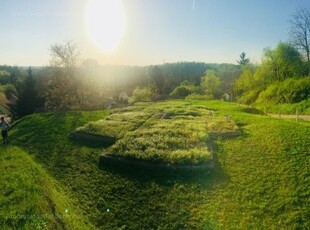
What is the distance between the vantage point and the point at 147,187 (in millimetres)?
15344


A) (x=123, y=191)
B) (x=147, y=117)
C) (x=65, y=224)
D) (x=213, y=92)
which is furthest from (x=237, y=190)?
(x=213, y=92)

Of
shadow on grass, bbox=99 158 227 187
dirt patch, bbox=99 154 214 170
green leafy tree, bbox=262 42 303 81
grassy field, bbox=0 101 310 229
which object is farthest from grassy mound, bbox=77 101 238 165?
green leafy tree, bbox=262 42 303 81

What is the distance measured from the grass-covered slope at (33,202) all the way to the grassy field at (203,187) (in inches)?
7.0

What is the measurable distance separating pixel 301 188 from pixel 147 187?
7.01m

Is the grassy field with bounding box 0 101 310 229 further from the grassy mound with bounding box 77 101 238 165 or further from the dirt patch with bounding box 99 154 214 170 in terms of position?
the grassy mound with bounding box 77 101 238 165

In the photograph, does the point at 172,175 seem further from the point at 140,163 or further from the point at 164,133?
the point at 164,133

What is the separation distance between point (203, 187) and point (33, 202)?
24.4 feet

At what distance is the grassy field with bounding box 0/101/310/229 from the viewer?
12.8m

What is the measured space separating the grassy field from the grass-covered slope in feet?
0.59

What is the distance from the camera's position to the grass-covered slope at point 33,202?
11250 millimetres

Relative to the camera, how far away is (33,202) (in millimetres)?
12555

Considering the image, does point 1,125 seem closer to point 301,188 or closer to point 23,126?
point 23,126

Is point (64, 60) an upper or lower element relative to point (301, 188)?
upper

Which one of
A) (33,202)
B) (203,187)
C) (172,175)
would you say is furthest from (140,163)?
(33,202)
